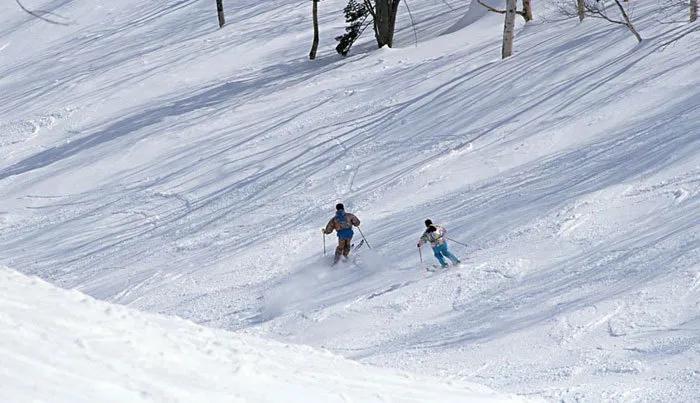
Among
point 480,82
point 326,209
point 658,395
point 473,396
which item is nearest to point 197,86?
A: point 480,82

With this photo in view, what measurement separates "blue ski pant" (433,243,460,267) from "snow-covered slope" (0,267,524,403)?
7073mm

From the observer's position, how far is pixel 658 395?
457 inches

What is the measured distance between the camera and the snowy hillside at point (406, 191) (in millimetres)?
14438

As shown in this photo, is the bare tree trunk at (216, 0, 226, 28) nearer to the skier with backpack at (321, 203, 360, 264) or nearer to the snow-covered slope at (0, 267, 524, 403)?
the skier with backpack at (321, 203, 360, 264)

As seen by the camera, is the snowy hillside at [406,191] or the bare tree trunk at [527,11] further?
the bare tree trunk at [527,11]

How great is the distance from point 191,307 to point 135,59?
19.8m

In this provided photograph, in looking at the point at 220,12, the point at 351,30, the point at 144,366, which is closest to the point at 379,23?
the point at 351,30

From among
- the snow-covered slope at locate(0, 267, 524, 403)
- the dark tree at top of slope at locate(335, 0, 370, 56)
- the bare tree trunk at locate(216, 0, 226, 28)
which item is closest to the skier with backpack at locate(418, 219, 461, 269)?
the snow-covered slope at locate(0, 267, 524, 403)

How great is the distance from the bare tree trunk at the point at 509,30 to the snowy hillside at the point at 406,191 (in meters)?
0.34

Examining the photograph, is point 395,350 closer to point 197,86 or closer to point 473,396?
point 473,396

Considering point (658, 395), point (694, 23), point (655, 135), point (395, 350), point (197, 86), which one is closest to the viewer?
point (658, 395)

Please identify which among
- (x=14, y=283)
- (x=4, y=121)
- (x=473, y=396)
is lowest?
(x=4, y=121)

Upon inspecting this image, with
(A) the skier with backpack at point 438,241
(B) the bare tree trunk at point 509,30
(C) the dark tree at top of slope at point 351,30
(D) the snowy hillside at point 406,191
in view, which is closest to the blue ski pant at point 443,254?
(A) the skier with backpack at point 438,241

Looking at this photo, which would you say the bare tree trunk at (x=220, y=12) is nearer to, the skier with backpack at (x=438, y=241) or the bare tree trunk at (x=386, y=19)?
the bare tree trunk at (x=386, y=19)
